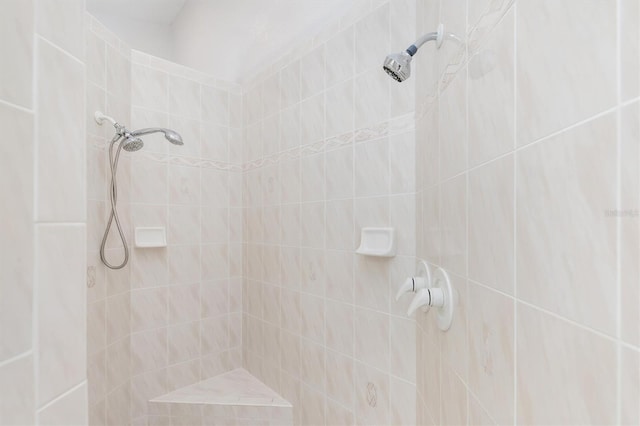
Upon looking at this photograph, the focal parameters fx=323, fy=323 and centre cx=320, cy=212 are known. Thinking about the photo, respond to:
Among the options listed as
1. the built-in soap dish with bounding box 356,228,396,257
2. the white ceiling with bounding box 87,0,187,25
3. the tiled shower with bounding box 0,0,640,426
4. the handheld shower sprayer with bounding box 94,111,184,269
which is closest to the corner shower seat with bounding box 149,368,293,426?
the tiled shower with bounding box 0,0,640,426

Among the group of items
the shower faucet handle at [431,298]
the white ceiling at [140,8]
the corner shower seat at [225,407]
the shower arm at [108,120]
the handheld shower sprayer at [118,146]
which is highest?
the white ceiling at [140,8]

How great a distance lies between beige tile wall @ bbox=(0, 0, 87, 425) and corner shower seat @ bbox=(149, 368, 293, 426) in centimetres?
166

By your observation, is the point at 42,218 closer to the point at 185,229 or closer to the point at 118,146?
the point at 118,146

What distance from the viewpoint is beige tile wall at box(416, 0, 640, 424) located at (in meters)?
0.36

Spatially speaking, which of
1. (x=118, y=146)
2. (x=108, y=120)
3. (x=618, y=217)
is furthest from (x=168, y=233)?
(x=618, y=217)

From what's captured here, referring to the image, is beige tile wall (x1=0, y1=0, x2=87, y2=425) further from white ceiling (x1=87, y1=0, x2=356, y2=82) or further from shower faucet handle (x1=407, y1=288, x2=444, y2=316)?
white ceiling (x1=87, y1=0, x2=356, y2=82)

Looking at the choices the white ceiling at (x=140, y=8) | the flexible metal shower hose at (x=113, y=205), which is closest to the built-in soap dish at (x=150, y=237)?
the flexible metal shower hose at (x=113, y=205)

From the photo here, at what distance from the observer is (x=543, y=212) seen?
0.50 metres

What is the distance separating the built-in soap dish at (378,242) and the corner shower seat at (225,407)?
45.5 inches

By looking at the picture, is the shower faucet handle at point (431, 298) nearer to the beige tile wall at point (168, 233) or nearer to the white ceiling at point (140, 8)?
the beige tile wall at point (168, 233)

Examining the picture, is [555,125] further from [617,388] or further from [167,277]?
[167,277]

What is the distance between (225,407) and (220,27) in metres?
2.78

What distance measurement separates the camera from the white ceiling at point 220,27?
6.39 ft

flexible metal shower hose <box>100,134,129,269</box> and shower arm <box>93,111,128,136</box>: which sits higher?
shower arm <box>93,111,128,136</box>
